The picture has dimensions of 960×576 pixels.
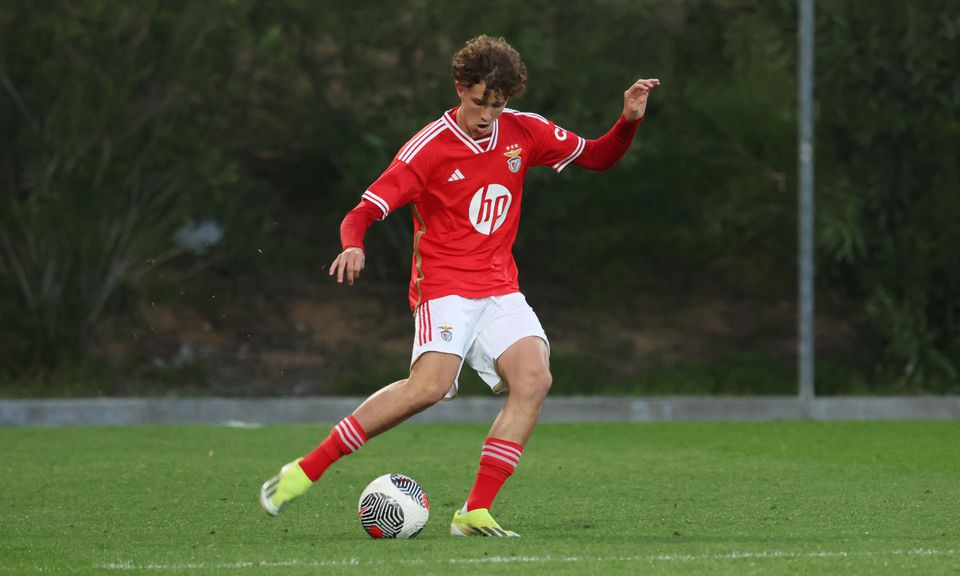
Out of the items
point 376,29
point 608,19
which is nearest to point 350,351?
point 376,29

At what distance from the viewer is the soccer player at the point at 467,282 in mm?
6723

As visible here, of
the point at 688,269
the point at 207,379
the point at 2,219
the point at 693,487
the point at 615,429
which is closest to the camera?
the point at 693,487

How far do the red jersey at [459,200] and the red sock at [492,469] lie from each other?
620 mm

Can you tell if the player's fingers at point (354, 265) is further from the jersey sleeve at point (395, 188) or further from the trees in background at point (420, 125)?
the trees in background at point (420, 125)

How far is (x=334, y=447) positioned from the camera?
682 cm

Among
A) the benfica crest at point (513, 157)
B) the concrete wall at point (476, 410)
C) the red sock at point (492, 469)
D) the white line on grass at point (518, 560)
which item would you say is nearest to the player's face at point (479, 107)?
the benfica crest at point (513, 157)

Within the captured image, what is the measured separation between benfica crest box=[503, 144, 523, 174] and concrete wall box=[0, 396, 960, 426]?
652 centimetres

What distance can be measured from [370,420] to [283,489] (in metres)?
0.44

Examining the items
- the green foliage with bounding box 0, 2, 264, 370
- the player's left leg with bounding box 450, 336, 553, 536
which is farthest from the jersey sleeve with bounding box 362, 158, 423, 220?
the green foliage with bounding box 0, 2, 264, 370

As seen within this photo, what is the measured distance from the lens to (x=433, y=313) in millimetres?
6871

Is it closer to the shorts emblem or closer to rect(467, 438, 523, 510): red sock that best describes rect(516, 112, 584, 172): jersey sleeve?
the shorts emblem

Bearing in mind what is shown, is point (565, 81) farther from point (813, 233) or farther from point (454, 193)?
point (454, 193)

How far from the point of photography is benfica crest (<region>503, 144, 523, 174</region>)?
697 cm

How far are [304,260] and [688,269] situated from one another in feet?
13.8
